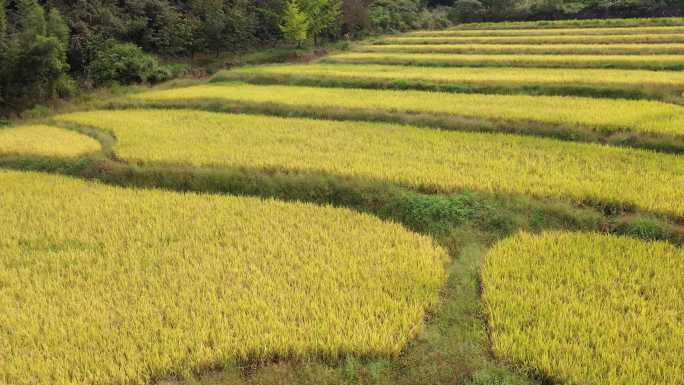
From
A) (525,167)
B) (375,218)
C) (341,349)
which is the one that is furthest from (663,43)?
(341,349)

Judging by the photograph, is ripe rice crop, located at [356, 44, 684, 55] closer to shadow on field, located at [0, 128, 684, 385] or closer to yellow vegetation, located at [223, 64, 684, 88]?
yellow vegetation, located at [223, 64, 684, 88]

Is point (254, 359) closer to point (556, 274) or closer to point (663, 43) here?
point (556, 274)

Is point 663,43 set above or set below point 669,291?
above

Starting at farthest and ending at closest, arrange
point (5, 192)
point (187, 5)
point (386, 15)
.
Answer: point (386, 15) → point (187, 5) → point (5, 192)

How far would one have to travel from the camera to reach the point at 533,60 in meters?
17.8

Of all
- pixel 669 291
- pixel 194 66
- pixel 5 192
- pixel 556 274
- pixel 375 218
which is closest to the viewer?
pixel 669 291

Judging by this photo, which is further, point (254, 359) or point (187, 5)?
point (187, 5)

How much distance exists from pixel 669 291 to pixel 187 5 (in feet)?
91.9

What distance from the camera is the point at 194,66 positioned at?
25.0 metres

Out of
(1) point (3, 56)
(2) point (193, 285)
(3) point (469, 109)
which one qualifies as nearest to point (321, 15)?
(1) point (3, 56)

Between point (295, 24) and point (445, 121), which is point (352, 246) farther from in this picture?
point (295, 24)

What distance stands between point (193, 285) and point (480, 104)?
8898 millimetres

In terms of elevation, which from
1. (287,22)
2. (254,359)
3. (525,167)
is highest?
(287,22)

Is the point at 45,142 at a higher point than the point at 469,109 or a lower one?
lower
